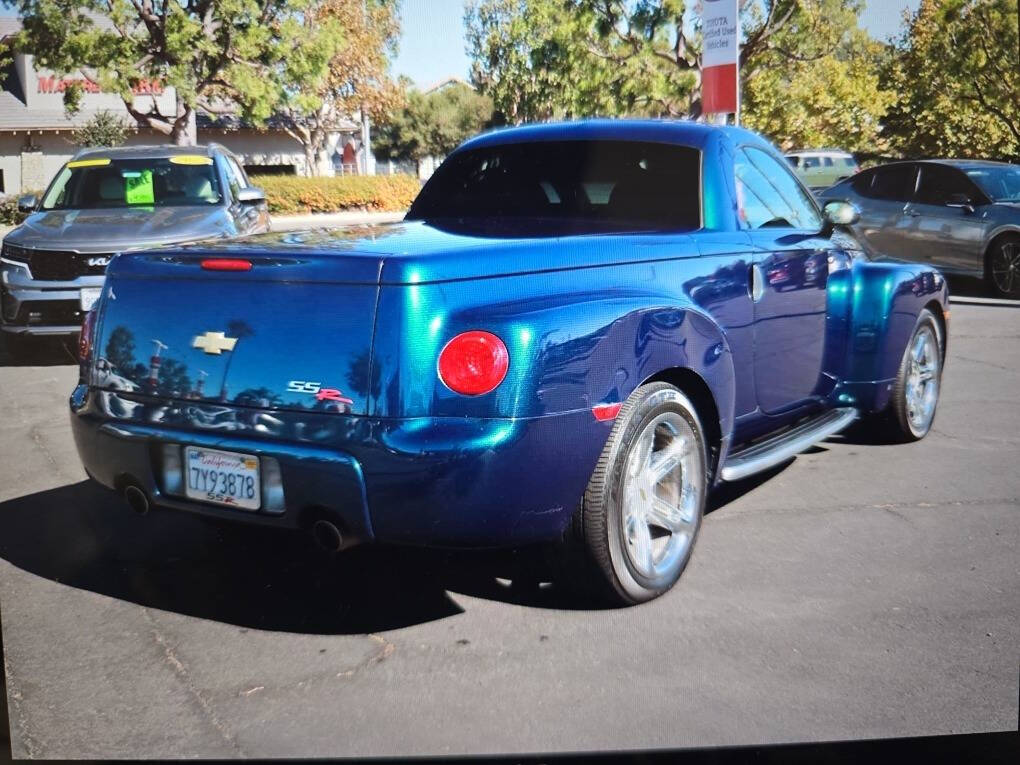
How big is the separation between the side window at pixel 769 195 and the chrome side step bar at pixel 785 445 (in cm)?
89

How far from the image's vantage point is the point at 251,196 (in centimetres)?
922

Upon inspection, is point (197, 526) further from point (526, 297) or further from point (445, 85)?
point (445, 85)

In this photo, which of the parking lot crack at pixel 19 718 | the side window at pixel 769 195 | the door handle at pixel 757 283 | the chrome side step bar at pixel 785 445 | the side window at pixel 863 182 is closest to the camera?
the parking lot crack at pixel 19 718

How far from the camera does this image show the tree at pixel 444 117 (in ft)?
20.1

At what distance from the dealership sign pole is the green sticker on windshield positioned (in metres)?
4.77

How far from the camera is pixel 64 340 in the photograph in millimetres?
10047

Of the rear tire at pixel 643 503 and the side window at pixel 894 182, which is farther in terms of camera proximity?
the side window at pixel 894 182

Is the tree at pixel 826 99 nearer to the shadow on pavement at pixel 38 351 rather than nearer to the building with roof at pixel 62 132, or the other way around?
the building with roof at pixel 62 132

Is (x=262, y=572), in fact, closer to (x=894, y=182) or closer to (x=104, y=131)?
(x=894, y=182)

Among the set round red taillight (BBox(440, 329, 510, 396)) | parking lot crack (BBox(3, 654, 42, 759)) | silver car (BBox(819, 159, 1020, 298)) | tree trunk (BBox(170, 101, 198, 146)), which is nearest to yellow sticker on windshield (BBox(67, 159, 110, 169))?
silver car (BBox(819, 159, 1020, 298))

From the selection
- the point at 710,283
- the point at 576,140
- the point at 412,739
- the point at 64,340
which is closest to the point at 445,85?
the point at 576,140

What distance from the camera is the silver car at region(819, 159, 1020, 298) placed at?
335 inches

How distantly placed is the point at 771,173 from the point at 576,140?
3.19ft

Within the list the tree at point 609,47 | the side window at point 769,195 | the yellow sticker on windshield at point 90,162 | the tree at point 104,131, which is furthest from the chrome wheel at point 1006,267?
the tree at point 104,131
